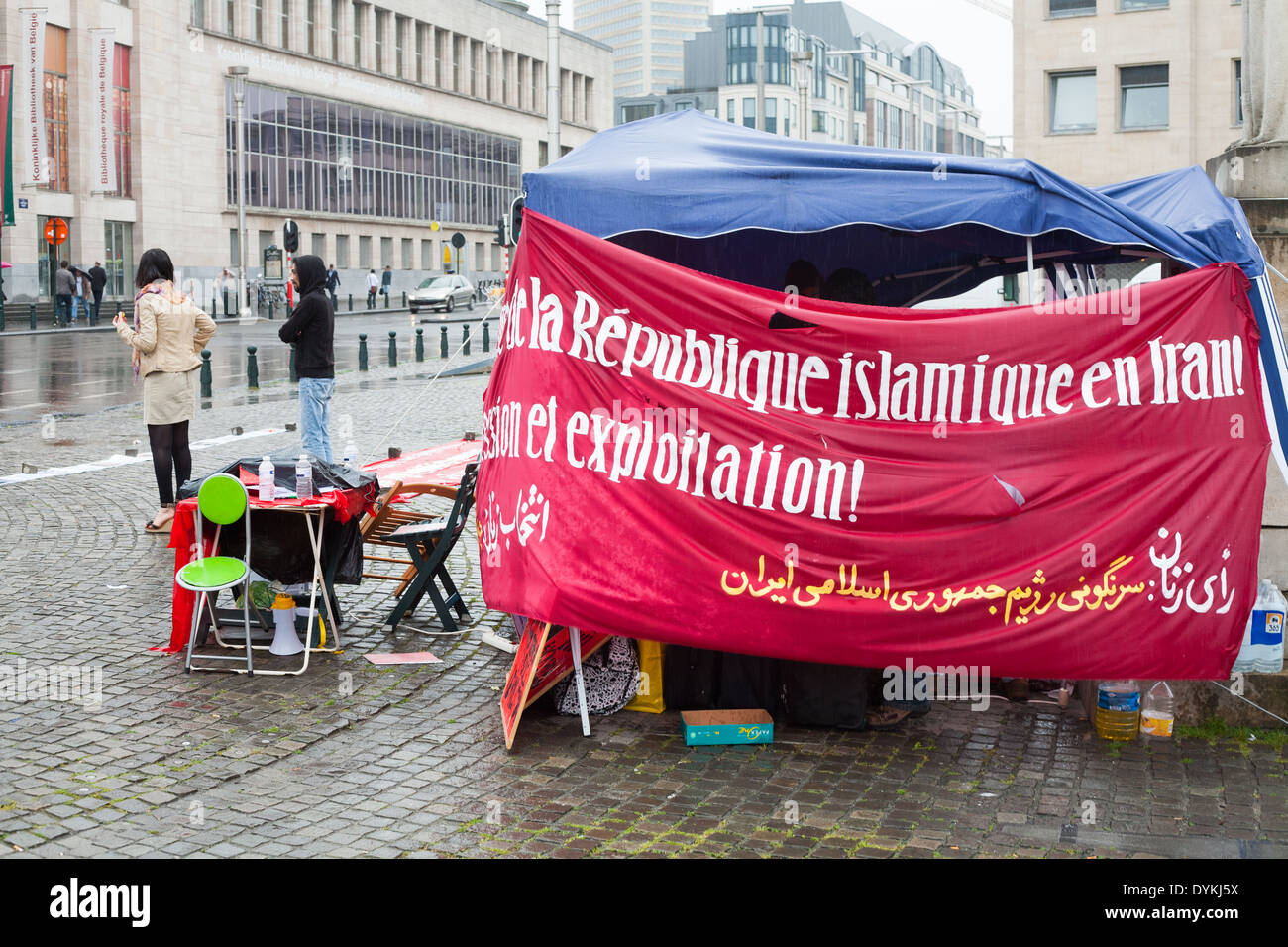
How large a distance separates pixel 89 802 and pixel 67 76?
170 feet

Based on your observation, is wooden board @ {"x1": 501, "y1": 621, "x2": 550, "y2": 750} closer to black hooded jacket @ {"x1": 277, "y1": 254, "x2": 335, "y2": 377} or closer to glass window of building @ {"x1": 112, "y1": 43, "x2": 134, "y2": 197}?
black hooded jacket @ {"x1": 277, "y1": 254, "x2": 335, "y2": 377}

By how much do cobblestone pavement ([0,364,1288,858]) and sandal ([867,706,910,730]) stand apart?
0.07 m

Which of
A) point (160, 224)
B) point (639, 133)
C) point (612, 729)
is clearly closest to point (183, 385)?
point (639, 133)

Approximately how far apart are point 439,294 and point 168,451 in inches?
1694

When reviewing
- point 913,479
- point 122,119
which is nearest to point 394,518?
point 913,479

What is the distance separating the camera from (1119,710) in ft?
20.7

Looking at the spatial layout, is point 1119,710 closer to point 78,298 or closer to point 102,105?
point 78,298

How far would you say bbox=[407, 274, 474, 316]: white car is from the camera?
172 ft

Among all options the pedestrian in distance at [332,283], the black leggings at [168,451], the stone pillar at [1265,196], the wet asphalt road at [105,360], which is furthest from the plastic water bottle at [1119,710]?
the wet asphalt road at [105,360]

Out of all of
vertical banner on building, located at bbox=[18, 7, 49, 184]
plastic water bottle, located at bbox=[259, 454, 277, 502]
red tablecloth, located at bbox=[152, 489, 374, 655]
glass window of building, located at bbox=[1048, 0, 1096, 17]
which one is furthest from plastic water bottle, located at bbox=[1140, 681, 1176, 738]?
glass window of building, located at bbox=[1048, 0, 1096, 17]

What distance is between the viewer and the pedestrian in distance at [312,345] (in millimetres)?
11078

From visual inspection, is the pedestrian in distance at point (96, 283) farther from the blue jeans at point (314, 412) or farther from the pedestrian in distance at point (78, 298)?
the blue jeans at point (314, 412)
